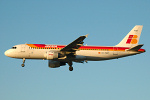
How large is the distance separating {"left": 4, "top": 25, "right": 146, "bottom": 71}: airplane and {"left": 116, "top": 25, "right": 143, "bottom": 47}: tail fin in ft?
3.40

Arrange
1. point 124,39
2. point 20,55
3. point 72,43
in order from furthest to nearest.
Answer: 1. point 124,39
2. point 20,55
3. point 72,43

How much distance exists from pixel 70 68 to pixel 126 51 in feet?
39.5

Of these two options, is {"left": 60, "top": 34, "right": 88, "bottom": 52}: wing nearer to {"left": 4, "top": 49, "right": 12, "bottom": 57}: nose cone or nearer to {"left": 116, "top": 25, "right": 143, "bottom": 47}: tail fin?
{"left": 4, "top": 49, "right": 12, "bottom": 57}: nose cone

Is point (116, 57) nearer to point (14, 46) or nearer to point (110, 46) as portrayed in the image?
point (110, 46)

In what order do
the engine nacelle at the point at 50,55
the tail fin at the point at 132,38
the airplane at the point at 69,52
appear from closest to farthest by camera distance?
the engine nacelle at the point at 50,55
the airplane at the point at 69,52
the tail fin at the point at 132,38

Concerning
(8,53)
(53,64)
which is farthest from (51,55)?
(8,53)

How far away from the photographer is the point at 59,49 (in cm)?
6291

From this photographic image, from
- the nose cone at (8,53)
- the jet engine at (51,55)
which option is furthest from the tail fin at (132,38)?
the nose cone at (8,53)

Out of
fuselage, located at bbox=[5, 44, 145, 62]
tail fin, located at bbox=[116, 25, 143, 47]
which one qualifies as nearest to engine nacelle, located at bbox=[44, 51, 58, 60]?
fuselage, located at bbox=[5, 44, 145, 62]

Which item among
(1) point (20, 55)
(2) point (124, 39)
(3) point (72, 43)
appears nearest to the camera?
(3) point (72, 43)

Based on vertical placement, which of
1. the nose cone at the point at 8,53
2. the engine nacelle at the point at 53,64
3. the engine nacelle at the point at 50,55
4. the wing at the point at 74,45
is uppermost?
the wing at the point at 74,45

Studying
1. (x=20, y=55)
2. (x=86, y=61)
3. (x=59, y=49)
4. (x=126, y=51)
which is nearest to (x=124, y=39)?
(x=126, y=51)

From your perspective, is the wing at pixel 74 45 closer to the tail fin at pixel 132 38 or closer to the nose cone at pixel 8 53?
the nose cone at pixel 8 53

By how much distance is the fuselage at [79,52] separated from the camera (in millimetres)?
62031
